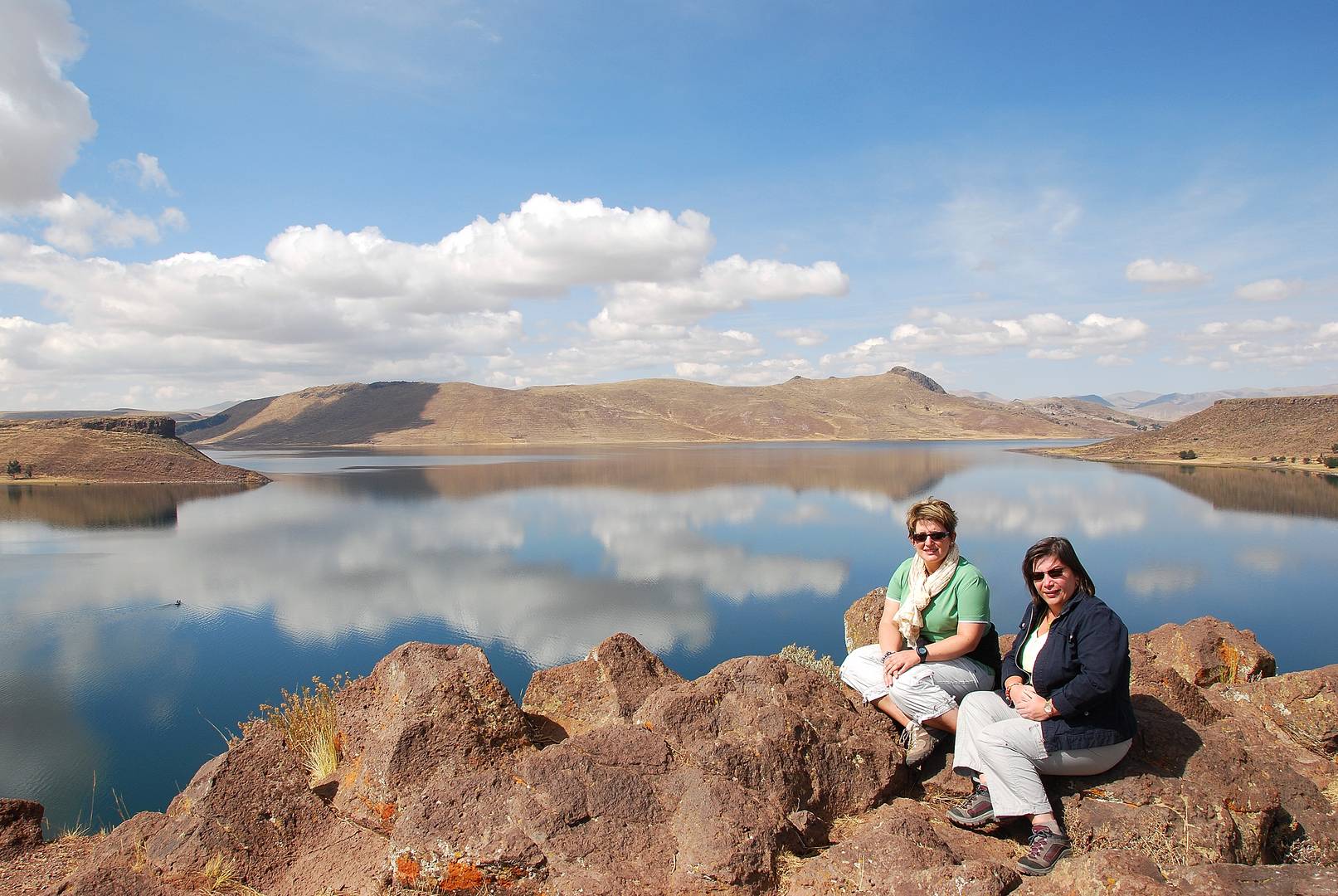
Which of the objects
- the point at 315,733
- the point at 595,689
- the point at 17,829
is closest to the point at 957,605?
the point at 595,689

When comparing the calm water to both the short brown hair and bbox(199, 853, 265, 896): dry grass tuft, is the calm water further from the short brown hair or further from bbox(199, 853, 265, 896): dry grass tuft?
the short brown hair

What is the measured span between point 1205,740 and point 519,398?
16484 cm

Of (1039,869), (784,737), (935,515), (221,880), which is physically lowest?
(221,880)

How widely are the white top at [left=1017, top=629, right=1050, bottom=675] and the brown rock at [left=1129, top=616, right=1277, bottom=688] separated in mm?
2750

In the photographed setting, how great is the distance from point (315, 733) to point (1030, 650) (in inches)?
196

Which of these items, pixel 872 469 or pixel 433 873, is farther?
pixel 872 469

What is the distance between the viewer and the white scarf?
4086 millimetres

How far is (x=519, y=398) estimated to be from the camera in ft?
538

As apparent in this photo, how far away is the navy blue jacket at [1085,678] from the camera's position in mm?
→ 3307

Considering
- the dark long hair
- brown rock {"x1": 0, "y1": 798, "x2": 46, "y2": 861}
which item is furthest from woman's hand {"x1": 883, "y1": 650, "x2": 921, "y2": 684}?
brown rock {"x1": 0, "y1": 798, "x2": 46, "y2": 861}

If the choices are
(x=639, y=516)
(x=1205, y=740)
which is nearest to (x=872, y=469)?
(x=639, y=516)

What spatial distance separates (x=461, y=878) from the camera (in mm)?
3018

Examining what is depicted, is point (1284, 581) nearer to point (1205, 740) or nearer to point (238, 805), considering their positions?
point (1205, 740)

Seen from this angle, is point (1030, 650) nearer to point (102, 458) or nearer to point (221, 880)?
point (221, 880)
